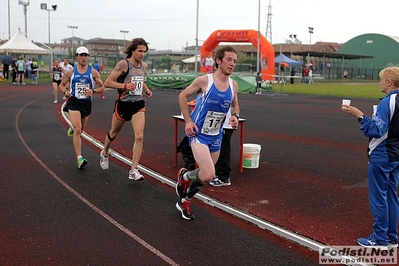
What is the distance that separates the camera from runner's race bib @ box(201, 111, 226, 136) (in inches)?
216

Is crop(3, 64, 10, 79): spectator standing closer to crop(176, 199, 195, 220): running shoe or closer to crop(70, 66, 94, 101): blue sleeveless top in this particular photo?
crop(70, 66, 94, 101): blue sleeveless top

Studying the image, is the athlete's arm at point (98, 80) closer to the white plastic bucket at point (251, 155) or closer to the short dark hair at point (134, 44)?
the short dark hair at point (134, 44)

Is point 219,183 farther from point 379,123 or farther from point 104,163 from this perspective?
point 379,123

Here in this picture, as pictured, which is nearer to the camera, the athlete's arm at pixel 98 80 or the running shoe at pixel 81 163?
the running shoe at pixel 81 163

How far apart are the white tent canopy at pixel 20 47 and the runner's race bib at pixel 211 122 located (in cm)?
3977

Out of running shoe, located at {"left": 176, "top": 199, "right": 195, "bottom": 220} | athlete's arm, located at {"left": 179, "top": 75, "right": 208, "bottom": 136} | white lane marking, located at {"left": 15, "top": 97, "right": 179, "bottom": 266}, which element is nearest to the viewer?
white lane marking, located at {"left": 15, "top": 97, "right": 179, "bottom": 266}

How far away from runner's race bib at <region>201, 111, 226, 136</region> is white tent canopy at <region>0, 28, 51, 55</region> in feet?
130

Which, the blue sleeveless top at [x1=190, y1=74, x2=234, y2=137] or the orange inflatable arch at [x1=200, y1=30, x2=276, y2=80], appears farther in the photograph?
the orange inflatable arch at [x1=200, y1=30, x2=276, y2=80]

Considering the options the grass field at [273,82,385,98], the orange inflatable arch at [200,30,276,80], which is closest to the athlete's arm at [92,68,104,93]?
the grass field at [273,82,385,98]

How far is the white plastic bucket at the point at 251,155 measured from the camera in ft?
26.7

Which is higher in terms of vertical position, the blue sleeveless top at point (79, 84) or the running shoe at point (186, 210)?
the blue sleeveless top at point (79, 84)

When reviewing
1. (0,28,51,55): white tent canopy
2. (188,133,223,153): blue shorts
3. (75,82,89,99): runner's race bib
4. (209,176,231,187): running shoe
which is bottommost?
(209,176,231,187): running shoe

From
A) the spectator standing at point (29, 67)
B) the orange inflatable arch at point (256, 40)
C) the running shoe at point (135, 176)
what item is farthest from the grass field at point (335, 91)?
the running shoe at point (135, 176)

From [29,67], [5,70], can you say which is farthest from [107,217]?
[29,67]
